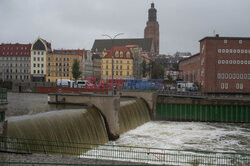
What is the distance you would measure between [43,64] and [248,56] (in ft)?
241

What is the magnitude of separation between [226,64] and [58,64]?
6471 centimetres

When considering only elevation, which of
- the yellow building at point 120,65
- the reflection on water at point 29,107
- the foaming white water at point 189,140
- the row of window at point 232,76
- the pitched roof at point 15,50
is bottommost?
the foaming white water at point 189,140

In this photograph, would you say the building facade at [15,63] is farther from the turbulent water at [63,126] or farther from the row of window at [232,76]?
the turbulent water at [63,126]

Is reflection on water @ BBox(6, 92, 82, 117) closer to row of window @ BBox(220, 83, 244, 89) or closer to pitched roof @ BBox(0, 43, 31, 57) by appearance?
row of window @ BBox(220, 83, 244, 89)

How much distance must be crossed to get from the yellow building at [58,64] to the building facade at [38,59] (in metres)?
1.54

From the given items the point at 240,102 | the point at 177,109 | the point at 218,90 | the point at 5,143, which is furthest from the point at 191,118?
the point at 5,143

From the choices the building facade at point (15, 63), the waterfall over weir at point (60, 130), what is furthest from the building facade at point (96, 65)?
the waterfall over weir at point (60, 130)

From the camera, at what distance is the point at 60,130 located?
67.4 ft

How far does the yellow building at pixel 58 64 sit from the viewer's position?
353 feet

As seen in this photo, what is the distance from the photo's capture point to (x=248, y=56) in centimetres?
7094

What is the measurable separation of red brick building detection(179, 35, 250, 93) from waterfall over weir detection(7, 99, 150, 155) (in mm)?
44645

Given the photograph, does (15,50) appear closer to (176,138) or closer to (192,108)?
(192,108)

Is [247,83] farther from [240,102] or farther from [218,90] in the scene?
[240,102]

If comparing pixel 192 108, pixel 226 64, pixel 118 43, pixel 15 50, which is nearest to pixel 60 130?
pixel 192 108
